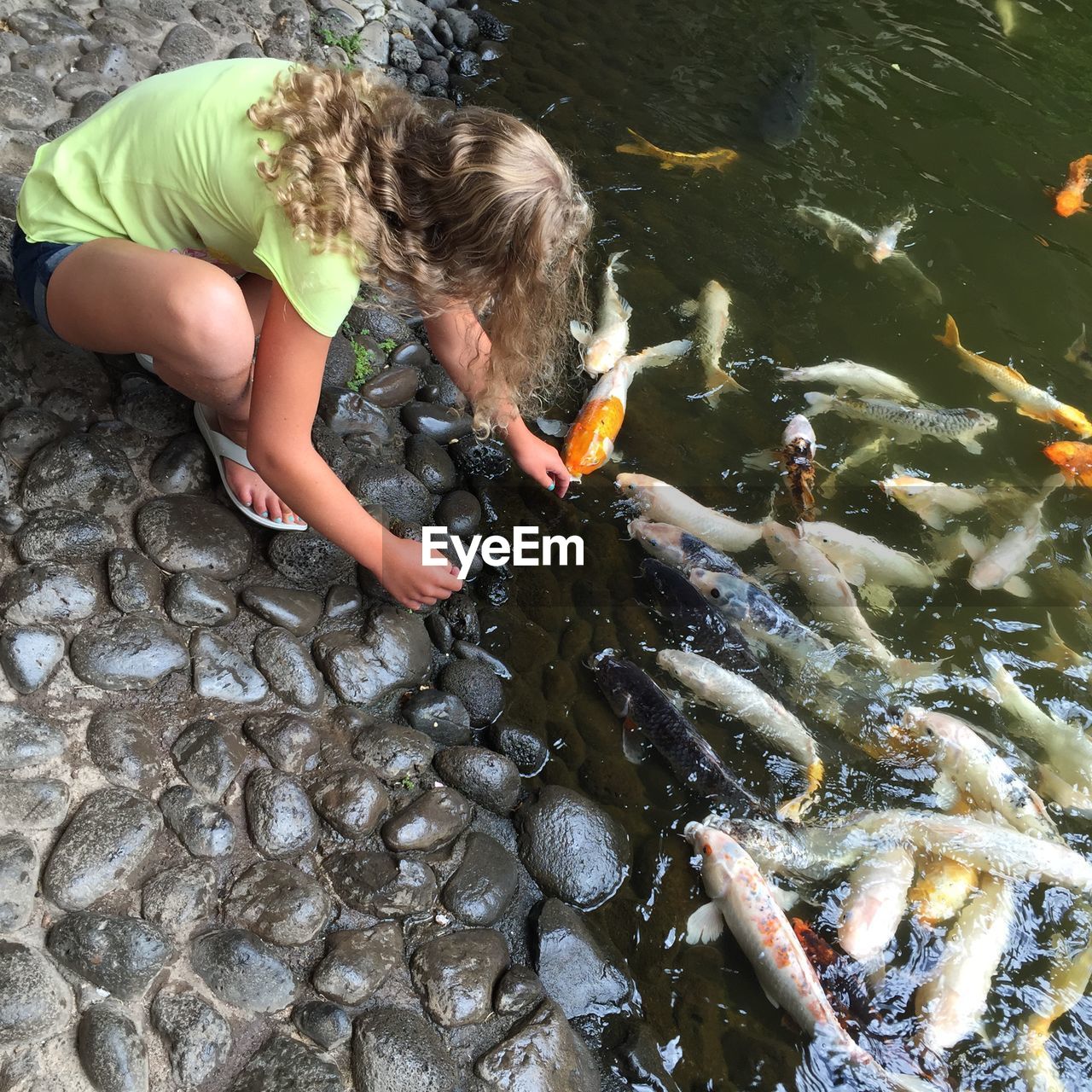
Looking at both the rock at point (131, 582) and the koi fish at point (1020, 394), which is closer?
the rock at point (131, 582)

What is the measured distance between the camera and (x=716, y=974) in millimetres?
3082

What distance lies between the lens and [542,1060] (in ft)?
8.61

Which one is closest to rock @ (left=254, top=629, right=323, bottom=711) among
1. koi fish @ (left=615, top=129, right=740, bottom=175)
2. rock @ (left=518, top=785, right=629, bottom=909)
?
rock @ (left=518, top=785, right=629, bottom=909)

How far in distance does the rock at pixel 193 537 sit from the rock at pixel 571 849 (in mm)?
1369

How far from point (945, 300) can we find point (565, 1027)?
15.8ft

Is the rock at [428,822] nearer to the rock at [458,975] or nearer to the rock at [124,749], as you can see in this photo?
the rock at [458,975]

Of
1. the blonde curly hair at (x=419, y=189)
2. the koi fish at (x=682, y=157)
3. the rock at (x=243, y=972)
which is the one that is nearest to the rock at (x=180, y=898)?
the rock at (x=243, y=972)

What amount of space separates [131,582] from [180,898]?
1.06 m

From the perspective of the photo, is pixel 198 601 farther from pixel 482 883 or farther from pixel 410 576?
pixel 482 883

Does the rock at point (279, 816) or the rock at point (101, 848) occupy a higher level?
the rock at point (101, 848)

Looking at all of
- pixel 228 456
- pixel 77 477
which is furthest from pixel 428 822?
pixel 77 477

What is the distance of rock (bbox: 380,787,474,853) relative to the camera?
2.95 metres

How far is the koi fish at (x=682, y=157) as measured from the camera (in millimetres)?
6309

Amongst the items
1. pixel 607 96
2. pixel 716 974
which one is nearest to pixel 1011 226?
pixel 607 96
